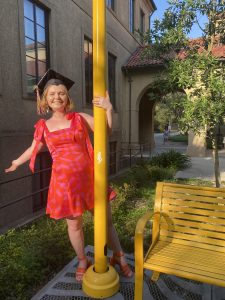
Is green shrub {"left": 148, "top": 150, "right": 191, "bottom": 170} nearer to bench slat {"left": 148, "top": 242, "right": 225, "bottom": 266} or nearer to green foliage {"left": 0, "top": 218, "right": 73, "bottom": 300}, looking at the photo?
green foliage {"left": 0, "top": 218, "right": 73, "bottom": 300}

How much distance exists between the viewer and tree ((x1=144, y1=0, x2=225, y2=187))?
16.7 ft

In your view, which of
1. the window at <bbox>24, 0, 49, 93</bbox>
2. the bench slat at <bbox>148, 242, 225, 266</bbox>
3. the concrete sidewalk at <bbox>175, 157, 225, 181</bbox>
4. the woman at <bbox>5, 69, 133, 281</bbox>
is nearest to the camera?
the bench slat at <bbox>148, 242, 225, 266</bbox>

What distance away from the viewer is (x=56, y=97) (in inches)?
112

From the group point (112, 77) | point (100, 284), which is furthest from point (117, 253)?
point (112, 77)

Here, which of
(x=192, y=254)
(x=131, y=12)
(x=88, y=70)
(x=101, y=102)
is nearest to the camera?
(x=101, y=102)

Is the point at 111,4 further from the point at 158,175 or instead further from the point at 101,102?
the point at 101,102

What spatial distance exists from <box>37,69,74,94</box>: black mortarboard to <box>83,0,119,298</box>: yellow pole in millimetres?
389

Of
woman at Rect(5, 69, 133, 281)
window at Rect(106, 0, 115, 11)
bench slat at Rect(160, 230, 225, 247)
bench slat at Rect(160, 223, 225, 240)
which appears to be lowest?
bench slat at Rect(160, 230, 225, 247)

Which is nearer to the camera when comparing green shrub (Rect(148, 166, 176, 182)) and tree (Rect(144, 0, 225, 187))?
tree (Rect(144, 0, 225, 187))

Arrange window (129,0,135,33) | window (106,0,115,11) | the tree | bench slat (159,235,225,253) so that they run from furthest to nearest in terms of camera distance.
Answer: window (129,0,135,33)
window (106,0,115,11)
the tree
bench slat (159,235,225,253)

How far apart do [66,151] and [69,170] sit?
0.61 feet

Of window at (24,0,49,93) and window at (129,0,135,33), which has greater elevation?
window at (129,0,135,33)

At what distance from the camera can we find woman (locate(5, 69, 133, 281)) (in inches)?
111

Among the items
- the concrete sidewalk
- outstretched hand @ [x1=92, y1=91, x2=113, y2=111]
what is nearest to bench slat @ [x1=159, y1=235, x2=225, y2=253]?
outstretched hand @ [x1=92, y1=91, x2=113, y2=111]
